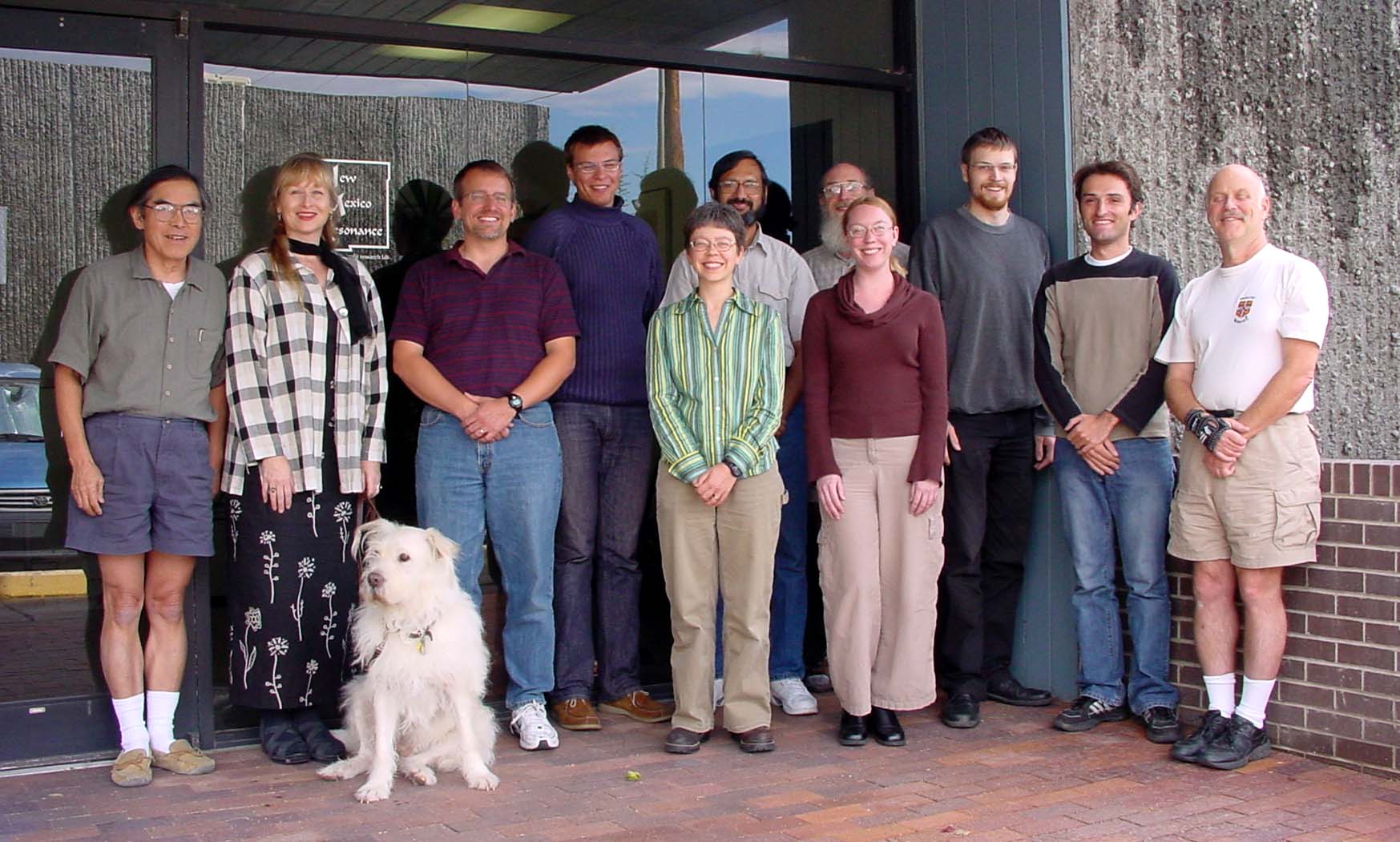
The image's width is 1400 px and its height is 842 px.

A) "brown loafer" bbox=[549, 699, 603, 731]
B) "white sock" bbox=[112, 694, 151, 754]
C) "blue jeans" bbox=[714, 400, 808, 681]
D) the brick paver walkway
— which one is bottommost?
the brick paver walkway

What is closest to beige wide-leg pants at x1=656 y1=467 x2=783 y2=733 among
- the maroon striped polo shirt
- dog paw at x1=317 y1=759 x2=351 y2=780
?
the maroon striped polo shirt

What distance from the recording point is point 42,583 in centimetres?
490

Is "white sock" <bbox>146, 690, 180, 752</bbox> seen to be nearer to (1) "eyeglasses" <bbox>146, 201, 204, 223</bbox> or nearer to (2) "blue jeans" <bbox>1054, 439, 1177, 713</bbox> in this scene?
(1) "eyeglasses" <bbox>146, 201, 204, 223</bbox>

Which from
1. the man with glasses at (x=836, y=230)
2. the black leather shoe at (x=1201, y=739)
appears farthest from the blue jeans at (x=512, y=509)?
the black leather shoe at (x=1201, y=739)

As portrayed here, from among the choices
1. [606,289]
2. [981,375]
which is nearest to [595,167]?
[606,289]

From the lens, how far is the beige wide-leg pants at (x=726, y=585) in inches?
194

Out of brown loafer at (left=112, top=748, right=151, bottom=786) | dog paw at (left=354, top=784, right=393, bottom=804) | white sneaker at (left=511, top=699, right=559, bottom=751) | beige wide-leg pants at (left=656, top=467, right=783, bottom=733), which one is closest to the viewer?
dog paw at (left=354, top=784, right=393, bottom=804)

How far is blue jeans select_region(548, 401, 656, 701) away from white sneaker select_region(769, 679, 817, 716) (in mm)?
603

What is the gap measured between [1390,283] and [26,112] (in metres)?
4.94

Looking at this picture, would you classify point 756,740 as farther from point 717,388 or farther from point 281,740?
point 281,740

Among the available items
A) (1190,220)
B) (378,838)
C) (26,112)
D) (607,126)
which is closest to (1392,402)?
(1190,220)

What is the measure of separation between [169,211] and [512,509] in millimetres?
1554

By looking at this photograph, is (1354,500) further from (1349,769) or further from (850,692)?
(850,692)

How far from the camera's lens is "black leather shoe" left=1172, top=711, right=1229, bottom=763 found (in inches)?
189
